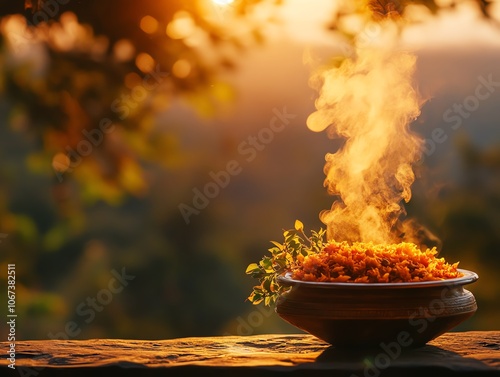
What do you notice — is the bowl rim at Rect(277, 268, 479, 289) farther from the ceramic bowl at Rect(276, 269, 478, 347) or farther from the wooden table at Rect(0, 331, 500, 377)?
the wooden table at Rect(0, 331, 500, 377)

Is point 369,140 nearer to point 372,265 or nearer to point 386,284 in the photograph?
point 372,265

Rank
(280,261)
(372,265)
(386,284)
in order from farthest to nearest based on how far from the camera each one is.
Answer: (280,261), (372,265), (386,284)

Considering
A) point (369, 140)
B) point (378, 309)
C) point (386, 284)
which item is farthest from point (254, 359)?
point (369, 140)

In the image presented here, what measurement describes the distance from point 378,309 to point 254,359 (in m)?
0.76

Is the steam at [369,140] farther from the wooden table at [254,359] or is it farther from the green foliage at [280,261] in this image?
the wooden table at [254,359]

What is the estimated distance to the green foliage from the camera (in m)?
4.97

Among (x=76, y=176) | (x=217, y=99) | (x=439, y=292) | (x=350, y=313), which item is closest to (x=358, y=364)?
(x=350, y=313)

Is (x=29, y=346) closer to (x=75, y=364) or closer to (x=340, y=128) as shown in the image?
(x=75, y=364)

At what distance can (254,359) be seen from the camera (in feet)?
14.6

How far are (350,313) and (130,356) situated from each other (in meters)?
1.30

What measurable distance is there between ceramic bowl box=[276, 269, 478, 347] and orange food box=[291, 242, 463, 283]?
0.30ft

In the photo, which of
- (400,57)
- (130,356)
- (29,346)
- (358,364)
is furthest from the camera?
(400,57)

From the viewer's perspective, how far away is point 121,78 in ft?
19.7

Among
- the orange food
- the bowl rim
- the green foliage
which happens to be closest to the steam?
the green foliage
